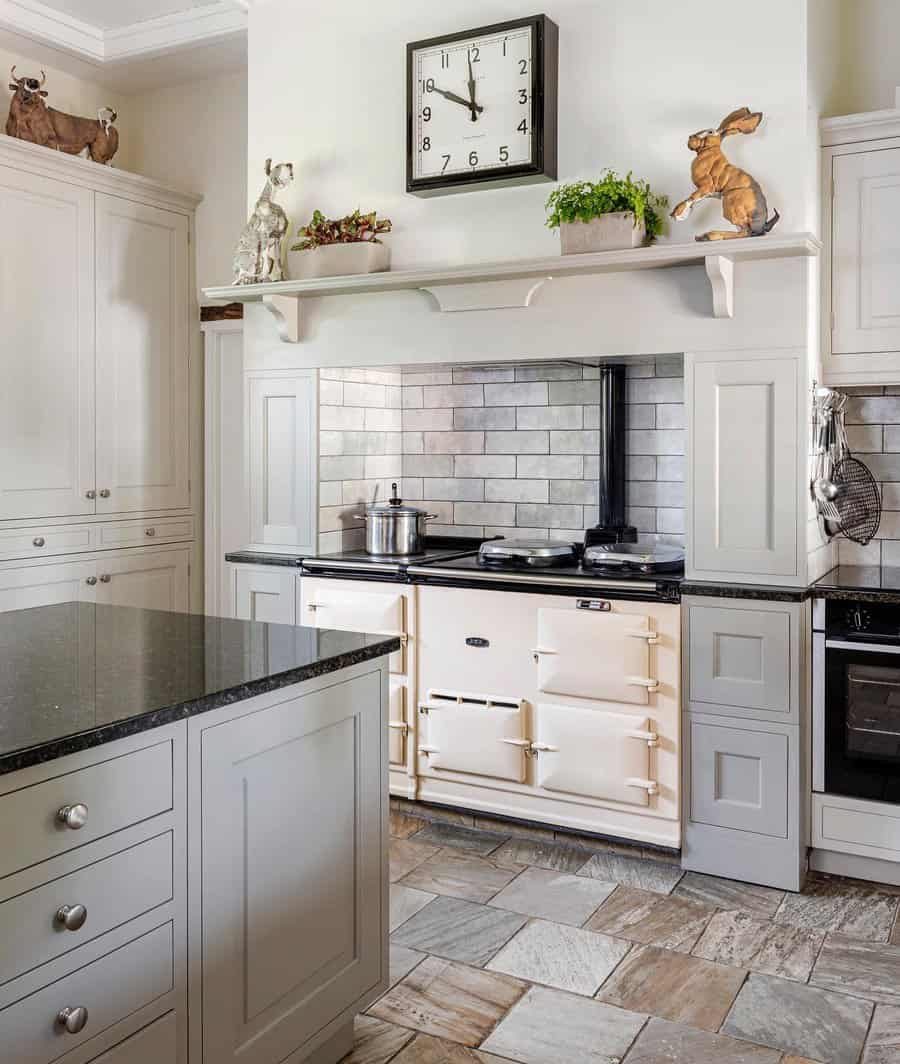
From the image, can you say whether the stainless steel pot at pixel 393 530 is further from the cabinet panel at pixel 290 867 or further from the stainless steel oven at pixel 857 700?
the cabinet panel at pixel 290 867

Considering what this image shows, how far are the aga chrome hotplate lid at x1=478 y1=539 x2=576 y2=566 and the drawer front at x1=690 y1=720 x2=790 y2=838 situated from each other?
739 mm

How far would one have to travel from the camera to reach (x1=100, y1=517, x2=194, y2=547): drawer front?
14.6 feet

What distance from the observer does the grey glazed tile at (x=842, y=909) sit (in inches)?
117

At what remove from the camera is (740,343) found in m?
3.23

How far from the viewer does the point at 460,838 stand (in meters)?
3.66

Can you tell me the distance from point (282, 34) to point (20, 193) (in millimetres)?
1178

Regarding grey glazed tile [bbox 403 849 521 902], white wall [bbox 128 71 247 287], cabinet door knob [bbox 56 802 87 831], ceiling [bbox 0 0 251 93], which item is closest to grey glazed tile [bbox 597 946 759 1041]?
grey glazed tile [bbox 403 849 521 902]

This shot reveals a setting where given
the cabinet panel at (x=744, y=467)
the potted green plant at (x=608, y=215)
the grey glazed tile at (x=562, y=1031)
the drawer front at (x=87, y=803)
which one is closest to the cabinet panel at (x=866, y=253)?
the cabinet panel at (x=744, y=467)

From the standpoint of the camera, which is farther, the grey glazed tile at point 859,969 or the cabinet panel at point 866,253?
the cabinet panel at point 866,253

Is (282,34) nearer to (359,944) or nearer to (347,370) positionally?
(347,370)

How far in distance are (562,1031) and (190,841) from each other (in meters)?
1.15

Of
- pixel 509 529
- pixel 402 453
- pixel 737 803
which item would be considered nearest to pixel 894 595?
pixel 737 803

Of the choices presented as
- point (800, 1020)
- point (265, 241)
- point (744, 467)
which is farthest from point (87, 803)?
point (265, 241)

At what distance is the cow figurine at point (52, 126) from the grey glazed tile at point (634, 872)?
3.46m
